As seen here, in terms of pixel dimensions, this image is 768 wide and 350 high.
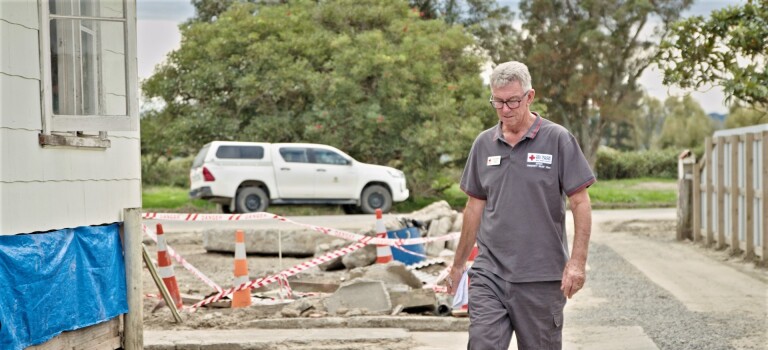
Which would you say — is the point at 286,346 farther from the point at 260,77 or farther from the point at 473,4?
the point at 473,4

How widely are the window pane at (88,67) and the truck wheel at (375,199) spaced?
1824 centimetres

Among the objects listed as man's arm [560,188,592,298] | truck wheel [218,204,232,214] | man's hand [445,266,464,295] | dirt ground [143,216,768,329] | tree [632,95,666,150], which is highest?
tree [632,95,666,150]

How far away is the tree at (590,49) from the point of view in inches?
1635

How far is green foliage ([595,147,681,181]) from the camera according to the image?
161 ft

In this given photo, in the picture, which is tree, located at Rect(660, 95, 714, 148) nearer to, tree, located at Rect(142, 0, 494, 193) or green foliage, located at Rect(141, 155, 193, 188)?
green foliage, located at Rect(141, 155, 193, 188)

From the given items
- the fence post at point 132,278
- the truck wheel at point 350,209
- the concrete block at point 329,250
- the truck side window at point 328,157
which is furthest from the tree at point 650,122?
the fence post at point 132,278

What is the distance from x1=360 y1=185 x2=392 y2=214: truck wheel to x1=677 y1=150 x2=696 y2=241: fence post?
8.62m

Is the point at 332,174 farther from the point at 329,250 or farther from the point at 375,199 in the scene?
the point at 329,250

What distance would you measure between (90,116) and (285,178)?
18.6 meters

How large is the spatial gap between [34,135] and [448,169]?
78.9 ft

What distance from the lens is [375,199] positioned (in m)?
26.1

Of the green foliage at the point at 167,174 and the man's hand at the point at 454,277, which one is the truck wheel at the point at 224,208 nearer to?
the green foliage at the point at 167,174

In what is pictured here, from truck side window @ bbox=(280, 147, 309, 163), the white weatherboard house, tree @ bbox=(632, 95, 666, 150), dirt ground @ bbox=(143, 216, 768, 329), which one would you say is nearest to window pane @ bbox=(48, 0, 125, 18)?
the white weatherboard house

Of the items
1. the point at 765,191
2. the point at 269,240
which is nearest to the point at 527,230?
the point at 765,191
